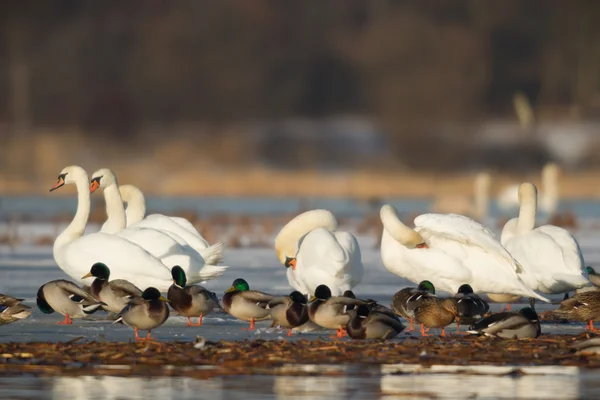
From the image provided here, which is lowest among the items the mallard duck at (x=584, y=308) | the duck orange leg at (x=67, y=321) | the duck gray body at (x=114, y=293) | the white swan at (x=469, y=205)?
the duck orange leg at (x=67, y=321)

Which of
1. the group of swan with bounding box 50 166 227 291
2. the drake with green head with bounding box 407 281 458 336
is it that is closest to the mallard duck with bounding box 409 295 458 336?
the drake with green head with bounding box 407 281 458 336

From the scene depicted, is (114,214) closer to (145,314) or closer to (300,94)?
(145,314)

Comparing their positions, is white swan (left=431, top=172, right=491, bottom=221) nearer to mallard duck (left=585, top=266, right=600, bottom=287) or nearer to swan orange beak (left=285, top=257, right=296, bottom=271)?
mallard duck (left=585, top=266, right=600, bottom=287)

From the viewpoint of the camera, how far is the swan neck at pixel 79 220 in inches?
406

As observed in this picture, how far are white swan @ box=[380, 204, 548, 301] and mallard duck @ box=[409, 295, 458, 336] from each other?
1259 mm

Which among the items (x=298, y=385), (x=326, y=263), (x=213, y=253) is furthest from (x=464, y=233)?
(x=298, y=385)

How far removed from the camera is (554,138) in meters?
33.5

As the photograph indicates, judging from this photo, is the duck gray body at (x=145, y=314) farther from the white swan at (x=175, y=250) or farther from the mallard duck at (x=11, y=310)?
the white swan at (x=175, y=250)

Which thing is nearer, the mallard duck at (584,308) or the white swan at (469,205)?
the mallard duck at (584,308)

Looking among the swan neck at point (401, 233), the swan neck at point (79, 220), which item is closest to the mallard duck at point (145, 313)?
the swan neck at point (79, 220)

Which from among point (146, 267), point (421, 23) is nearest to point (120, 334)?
point (146, 267)

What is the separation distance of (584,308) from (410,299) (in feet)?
3.79

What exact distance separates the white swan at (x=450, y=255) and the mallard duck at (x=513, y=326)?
1480 mm

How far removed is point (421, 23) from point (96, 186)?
26.1 m
